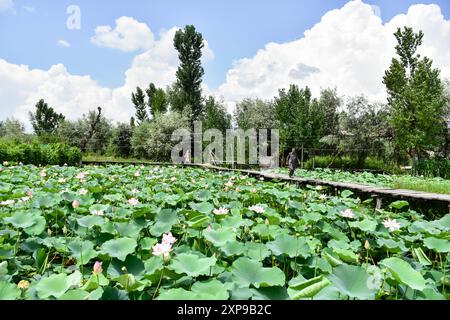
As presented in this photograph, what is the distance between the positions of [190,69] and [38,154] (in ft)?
54.9

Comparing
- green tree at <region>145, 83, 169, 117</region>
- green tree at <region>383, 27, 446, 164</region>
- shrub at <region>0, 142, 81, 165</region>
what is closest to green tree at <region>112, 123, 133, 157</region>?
green tree at <region>145, 83, 169, 117</region>

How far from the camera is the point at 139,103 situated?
36.2 metres

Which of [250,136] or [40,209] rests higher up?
[250,136]

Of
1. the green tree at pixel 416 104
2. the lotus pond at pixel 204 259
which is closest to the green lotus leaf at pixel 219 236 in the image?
the lotus pond at pixel 204 259

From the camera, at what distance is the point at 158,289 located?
136cm

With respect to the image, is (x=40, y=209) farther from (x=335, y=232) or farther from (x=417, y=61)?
(x=417, y=61)

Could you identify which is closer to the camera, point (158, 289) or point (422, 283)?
point (422, 283)

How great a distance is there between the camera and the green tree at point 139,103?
35.9 metres

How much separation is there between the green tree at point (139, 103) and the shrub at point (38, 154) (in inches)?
850

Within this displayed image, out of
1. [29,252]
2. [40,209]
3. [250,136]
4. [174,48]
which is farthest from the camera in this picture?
[174,48]

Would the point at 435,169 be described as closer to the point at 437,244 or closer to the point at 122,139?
the point at 437,244
